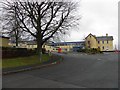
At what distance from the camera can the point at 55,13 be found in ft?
109

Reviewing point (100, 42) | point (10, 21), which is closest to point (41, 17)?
point (10, 21)

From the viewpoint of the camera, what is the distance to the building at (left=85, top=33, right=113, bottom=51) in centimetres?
9575

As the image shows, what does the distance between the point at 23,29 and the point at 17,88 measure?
23.7m

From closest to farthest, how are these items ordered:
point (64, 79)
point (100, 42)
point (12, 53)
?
point (64, 79)
point (12, 53)
point (100, 42)

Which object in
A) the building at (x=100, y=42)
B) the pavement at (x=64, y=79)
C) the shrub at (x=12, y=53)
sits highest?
the building at (x=100, y=42)

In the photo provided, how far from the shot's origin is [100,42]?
99188mm

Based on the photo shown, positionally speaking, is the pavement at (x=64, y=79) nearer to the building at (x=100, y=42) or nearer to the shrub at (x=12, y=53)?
the shrub at (x=12, y=53)

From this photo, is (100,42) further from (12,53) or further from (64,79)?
(64,79)

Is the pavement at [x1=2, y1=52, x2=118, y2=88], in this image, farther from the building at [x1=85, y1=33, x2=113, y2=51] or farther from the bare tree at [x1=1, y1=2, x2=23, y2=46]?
the building at [x1=85, y1=33, x2=113, y2=51]

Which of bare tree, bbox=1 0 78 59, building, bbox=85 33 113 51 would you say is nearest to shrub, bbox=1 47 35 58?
bare tree, bbox=1 0 78 59

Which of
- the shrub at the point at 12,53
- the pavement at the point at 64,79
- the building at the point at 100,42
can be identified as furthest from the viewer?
the building at the point at 100,42

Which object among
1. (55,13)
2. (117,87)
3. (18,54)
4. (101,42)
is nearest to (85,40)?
(101,42)

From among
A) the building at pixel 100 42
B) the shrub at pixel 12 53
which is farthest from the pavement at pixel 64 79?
the building at pixel 100 42

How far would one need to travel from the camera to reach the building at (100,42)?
9575cm
